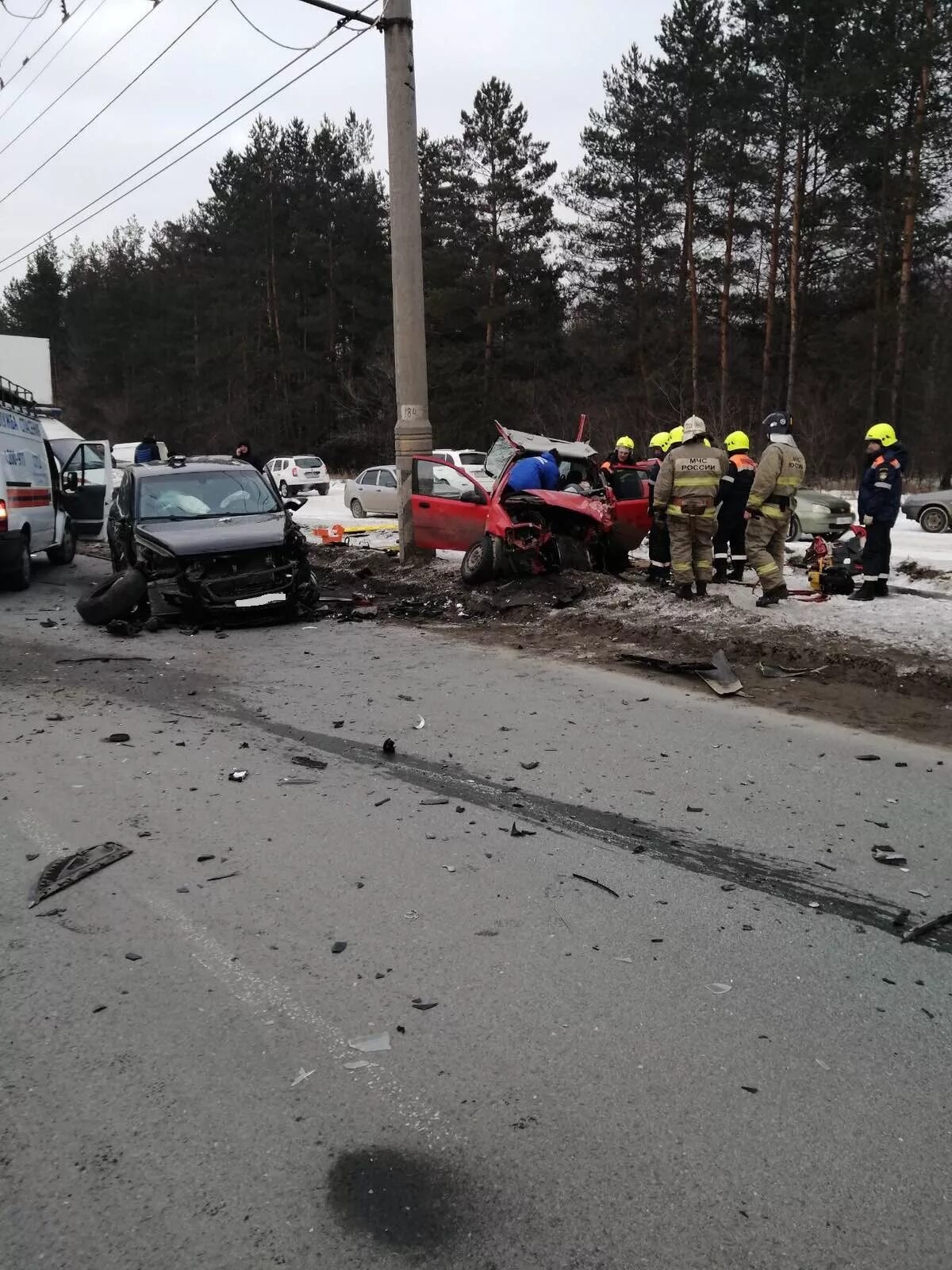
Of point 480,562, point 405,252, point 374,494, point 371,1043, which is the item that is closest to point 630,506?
point 480,562

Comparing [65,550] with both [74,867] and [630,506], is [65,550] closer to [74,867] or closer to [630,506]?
[630,506]

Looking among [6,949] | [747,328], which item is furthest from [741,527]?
[747,328]

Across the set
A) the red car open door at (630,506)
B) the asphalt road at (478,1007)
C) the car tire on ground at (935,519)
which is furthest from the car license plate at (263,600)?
the car tire on ground at (935,519)

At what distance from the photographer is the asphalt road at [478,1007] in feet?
7.27

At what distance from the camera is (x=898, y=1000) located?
308 centimetres

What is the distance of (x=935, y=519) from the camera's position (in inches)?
693

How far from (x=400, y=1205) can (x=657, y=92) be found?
35.3 m

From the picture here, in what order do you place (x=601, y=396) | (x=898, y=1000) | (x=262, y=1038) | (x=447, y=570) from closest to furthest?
(x=262, y=1038), (x=898, y=1000), (x=447, y=570), (x=601, y=396)

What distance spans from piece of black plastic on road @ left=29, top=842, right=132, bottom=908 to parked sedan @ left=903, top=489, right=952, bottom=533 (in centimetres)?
1695

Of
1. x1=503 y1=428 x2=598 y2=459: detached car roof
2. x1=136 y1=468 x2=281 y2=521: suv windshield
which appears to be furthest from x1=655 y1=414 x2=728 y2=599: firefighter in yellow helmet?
x1=136 y1=468 x2=281 y2=521: suv windshield

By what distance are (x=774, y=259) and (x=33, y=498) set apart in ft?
81.2

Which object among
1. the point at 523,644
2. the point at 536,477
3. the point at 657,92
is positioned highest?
the point at 657,92

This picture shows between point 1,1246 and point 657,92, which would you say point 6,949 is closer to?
point 1,1246

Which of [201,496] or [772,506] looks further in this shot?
[201,496]
